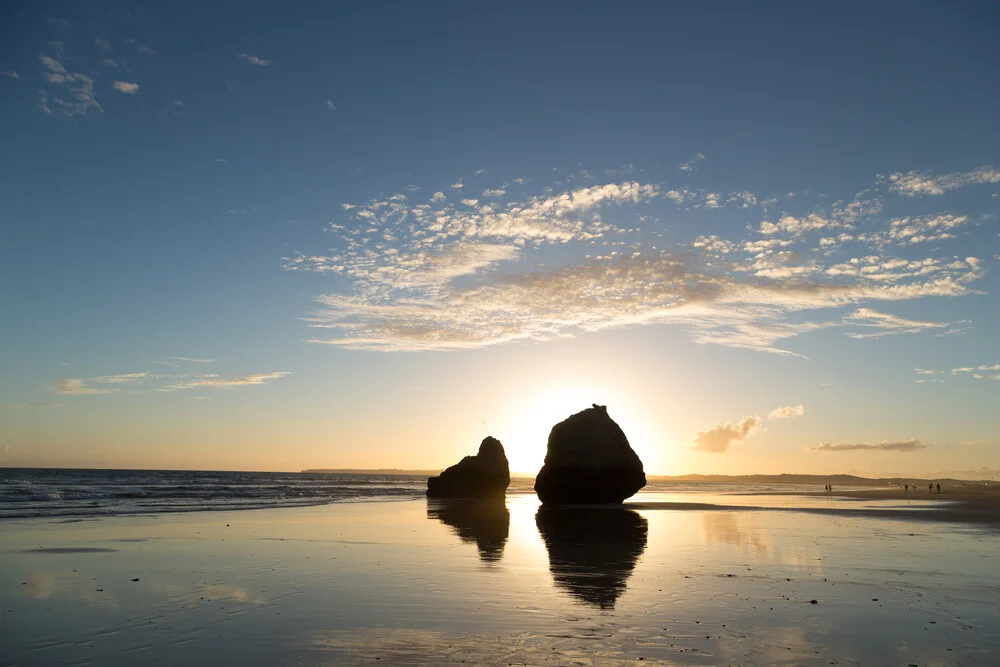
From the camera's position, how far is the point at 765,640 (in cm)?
1092

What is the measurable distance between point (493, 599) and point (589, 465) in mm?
41052

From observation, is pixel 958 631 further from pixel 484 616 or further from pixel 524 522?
pixel 524 522

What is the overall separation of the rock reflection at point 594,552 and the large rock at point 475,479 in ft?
113

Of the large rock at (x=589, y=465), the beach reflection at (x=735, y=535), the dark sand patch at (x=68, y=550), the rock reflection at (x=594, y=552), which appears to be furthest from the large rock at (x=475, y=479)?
the dark sand patch at (x=68, y=550)

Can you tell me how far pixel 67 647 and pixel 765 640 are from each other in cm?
1134

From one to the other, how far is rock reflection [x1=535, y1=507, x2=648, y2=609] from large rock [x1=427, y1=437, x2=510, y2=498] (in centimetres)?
3437

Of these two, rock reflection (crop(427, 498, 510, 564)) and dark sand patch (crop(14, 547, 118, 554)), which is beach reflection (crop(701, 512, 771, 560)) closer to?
rock reflection (crop(427, 498, 510, 564))

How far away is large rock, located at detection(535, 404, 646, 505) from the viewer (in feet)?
178

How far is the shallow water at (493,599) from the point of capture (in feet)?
33.5

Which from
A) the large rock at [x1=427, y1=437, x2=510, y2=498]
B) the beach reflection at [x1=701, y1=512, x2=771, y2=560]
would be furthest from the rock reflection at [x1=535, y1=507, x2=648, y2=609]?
the large rock at [x1=427, y1=437, x2=510, y2=498]

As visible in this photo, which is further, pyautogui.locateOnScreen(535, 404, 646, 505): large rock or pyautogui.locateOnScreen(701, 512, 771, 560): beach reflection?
pyautogui.locateOnScreen(535, 404, 646, 505): large rock

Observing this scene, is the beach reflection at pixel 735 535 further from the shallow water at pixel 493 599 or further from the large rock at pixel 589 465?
the large rock at pixel 589 465

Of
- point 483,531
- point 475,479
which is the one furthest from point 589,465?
point 483,531

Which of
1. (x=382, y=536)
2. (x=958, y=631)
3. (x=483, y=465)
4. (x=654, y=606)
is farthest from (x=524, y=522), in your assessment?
(x=483, y=465)
